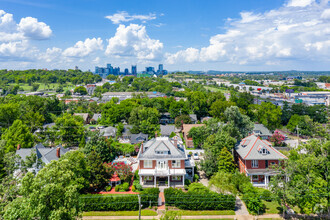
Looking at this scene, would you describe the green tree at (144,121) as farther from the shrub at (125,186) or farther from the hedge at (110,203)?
the hedge at (110,203)

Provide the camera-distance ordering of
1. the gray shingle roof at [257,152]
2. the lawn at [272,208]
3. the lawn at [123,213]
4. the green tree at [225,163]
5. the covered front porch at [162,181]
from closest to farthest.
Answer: the lawn at [123,213] → the lawn at [272,208] → the green tree at [225,163] → the covered front porch at [162,181] → the gray shingle roof at [257,152]

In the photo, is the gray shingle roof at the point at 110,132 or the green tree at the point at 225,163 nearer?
the green tree at the point at 225,163

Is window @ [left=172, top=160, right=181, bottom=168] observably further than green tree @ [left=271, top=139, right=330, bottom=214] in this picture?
Yes

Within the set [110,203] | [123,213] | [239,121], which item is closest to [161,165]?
[123,213]

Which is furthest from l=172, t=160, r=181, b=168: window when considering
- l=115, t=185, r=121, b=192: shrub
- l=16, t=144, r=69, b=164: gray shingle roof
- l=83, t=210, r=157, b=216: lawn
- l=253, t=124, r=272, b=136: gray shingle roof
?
l=253, t=124, r=272, b=136: gray shingle roof

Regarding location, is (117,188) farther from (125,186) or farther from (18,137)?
(18,137)

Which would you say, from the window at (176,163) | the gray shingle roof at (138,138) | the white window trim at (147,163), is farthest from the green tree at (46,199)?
the gray shingle roof at (138,138)

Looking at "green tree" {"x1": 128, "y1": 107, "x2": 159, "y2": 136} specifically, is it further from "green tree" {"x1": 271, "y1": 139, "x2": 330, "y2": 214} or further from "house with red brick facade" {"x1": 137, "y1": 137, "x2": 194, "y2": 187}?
"green tree" {"x1": 271, "y1": 139, "x2": 330, "y2": 214}

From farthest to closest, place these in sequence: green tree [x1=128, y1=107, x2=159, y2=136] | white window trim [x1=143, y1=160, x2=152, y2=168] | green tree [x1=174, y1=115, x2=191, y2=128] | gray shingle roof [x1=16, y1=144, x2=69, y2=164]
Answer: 1. green tree [x1=174, y1=115, x2=191, y2=128]
2. green tree [x1=128, y1=107, x2=159, y2=136]
3. gray shingle roof [x1=16, y1=144, x2=69, y2=164]
4. white window trim [x1=143, y1=160, x2=152, y2=168]

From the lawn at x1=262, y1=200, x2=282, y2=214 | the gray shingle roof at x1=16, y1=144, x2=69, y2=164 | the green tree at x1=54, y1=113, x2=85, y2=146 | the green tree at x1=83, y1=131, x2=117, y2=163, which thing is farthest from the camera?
the green tree at x1=54, y1=113, x2=85, y2=146
